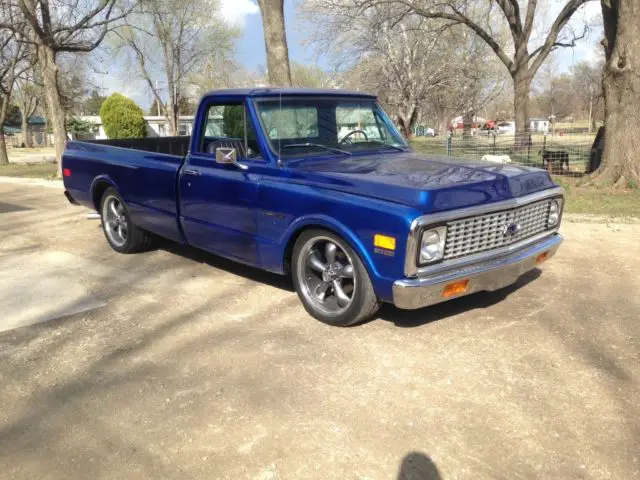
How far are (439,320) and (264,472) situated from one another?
2.23m

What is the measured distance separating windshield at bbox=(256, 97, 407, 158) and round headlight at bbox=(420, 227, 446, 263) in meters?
1.50

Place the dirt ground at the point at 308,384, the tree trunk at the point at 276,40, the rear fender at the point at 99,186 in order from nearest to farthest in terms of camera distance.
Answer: the dirt ground at the point at 308,384 → the rear fender at the point at 99,186 → the tree trunk at the point at 276,40

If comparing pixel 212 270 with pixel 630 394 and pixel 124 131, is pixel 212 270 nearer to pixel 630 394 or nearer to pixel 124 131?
pixel 630 394

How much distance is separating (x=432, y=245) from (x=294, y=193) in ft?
3.88

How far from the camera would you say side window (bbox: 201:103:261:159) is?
492cm

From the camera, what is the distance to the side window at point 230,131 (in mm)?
4921

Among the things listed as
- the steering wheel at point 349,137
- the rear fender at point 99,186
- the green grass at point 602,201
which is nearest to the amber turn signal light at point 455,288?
the steering wheel at point 349,137

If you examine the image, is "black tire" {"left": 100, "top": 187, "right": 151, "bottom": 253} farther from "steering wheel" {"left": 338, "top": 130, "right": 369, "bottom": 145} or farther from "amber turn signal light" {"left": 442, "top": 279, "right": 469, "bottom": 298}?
"amber turn signal light" {"left": 442, "top": 279, "right": 469, "bottom": 298}

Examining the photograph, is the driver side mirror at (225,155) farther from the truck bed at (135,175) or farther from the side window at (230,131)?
the truck bed at (135,175)

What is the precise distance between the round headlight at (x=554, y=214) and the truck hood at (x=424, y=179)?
175 millimetres

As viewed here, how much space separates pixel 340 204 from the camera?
13.3 ft

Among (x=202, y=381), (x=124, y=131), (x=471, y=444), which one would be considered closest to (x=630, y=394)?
(x=471, y=444)

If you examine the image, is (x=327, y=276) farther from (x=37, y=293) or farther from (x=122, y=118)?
(x=122, y=118)

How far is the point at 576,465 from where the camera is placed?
109 inches
